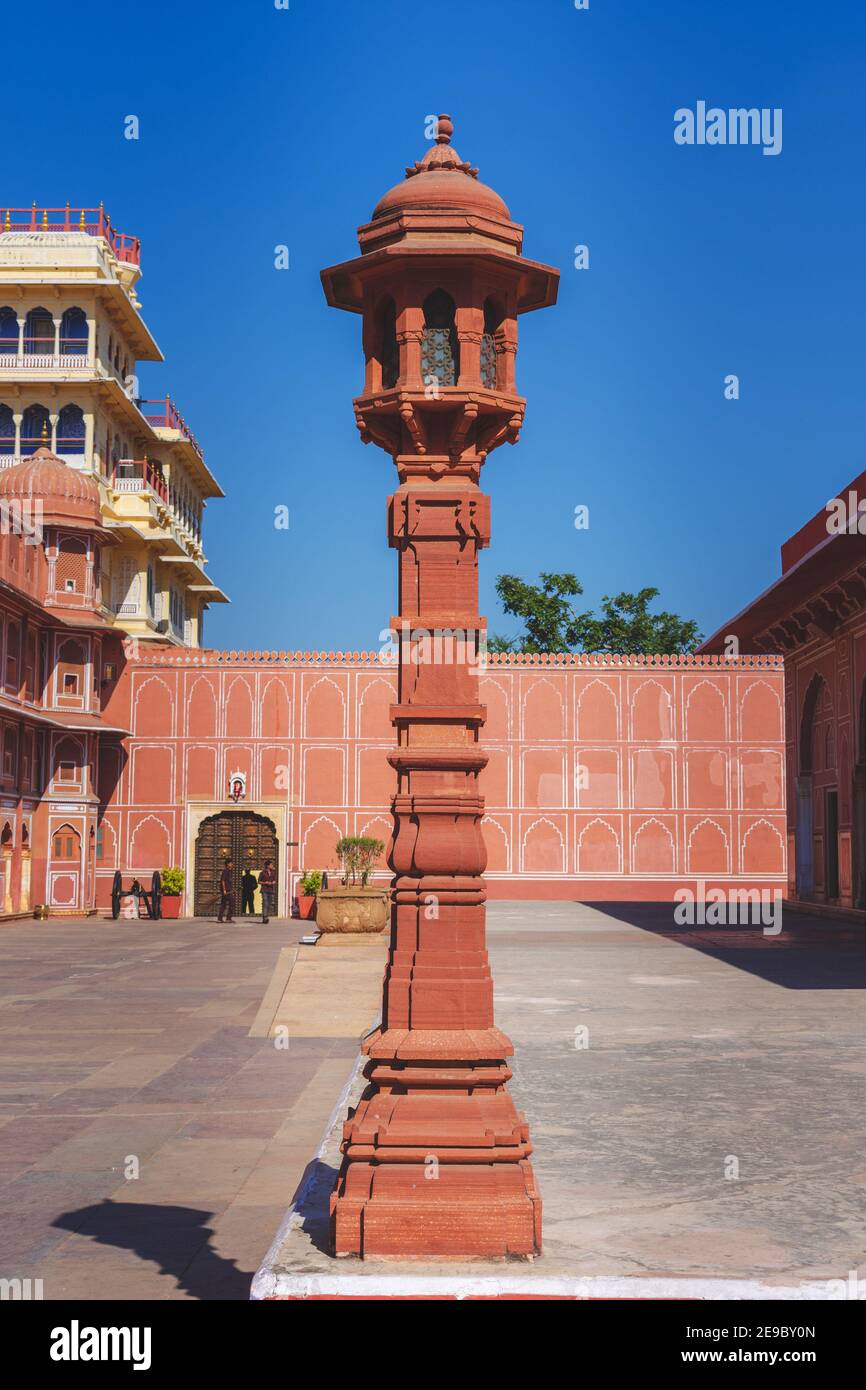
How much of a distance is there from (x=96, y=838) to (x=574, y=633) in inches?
1030

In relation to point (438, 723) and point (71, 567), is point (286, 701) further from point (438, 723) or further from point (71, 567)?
point (438, 723)

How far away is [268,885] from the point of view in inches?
1367

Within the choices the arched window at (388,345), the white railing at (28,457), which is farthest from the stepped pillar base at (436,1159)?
the white railing at (28,457)

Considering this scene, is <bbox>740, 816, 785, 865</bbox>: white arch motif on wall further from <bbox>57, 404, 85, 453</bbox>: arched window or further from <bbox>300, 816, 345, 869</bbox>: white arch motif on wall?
<bbox>57, 404, 85, 453</bbox>: arched window

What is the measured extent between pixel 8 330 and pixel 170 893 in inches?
670

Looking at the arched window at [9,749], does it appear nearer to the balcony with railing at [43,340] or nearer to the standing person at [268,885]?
the standing person at [268,885]

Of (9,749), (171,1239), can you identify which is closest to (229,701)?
(9,749)

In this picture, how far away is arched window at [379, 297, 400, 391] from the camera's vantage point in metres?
6.06

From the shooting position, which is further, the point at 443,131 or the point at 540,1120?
the point at 540,1120

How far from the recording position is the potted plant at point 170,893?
113ft

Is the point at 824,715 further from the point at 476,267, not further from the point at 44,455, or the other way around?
the point at 476,267

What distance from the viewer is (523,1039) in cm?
1145
